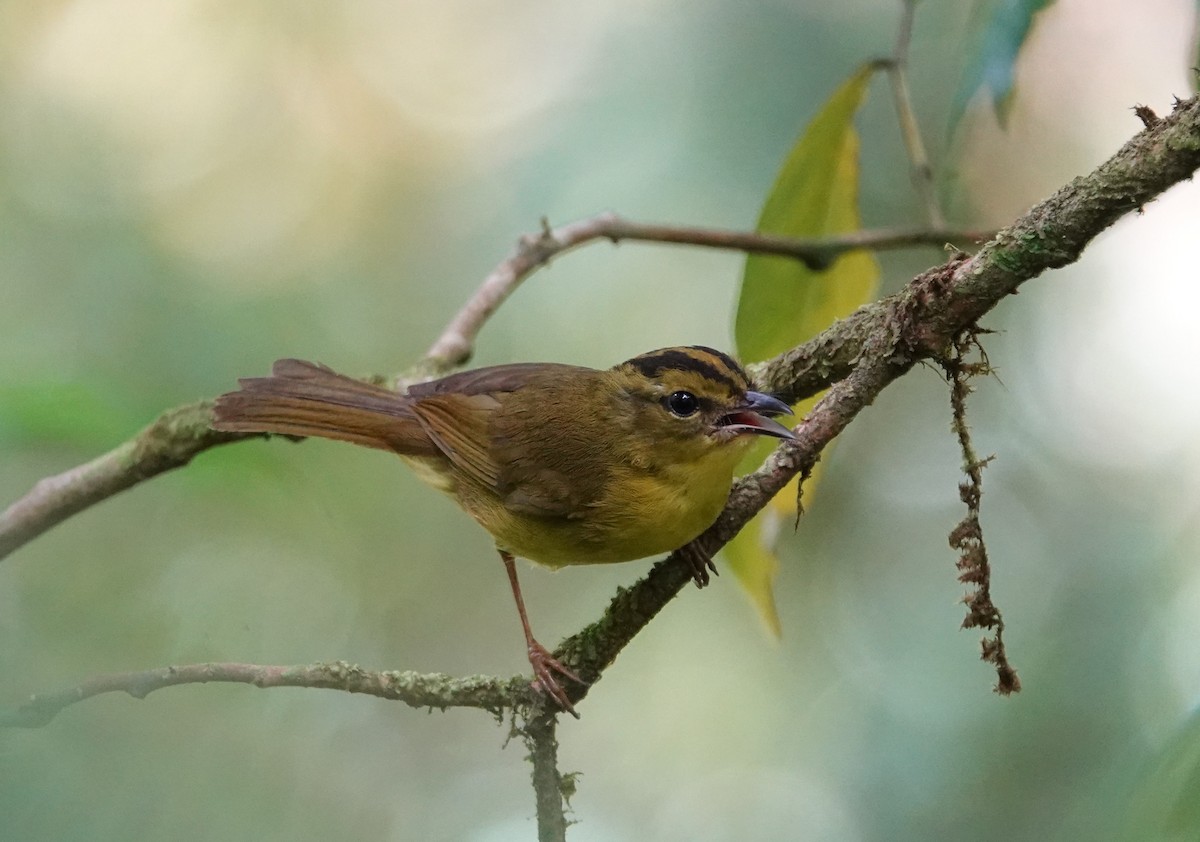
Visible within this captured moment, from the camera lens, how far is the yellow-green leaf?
3.22 meters

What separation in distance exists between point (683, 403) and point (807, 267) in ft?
2.34

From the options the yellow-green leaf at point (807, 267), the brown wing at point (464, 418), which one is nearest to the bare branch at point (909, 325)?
the yellow-green leaf at point (807, 267)

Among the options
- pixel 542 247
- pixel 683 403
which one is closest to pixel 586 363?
pixel 542 247

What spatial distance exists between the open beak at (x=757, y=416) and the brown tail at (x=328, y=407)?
43.1 inches

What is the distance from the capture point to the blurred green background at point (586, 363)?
11.9 feet

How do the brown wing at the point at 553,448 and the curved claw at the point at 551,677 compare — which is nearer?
the curved claw at the point at 551,677

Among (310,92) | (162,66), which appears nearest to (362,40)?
(310,92)

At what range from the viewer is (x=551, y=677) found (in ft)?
6.77

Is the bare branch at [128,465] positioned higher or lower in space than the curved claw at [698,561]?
higher

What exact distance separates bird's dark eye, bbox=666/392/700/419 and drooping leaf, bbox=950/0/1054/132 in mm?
921

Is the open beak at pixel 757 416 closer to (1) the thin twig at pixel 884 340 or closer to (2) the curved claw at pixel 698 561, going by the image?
(1) the thin twig at pixel 884 340

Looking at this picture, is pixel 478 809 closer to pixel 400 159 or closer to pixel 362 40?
pixel 400 159

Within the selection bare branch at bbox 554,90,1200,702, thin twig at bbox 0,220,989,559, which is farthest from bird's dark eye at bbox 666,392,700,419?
thin twig at bbox 0,220,989,559

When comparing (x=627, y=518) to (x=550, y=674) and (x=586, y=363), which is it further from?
(x=586, y=363)
